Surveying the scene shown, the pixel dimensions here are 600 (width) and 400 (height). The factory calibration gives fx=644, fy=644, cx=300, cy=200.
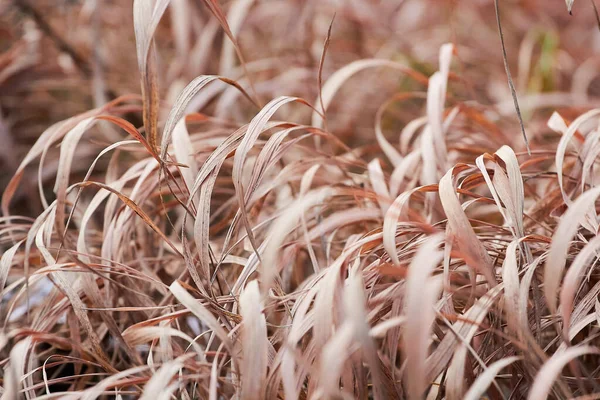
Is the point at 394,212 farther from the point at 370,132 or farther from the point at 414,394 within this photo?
the point at 370,132

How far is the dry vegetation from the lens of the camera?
22.5 inches

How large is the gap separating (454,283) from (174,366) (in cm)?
41

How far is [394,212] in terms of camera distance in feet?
2.03

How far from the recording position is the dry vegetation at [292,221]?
0.57 meters

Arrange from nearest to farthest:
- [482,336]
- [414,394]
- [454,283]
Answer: [414,394] → [482,336] → [454,283]

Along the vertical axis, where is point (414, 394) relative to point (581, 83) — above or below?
above

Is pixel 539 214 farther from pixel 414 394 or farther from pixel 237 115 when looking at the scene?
pixel 237 115

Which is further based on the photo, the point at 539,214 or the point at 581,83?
the point at 581,83

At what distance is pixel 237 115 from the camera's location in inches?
53.3

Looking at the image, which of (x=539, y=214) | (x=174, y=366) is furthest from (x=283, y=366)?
(x=539, y=214)

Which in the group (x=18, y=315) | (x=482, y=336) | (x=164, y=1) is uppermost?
(x=164, y=1)

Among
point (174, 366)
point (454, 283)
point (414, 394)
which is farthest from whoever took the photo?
point (454, 283)

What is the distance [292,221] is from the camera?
60 centimetres

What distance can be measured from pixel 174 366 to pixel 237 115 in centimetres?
85
